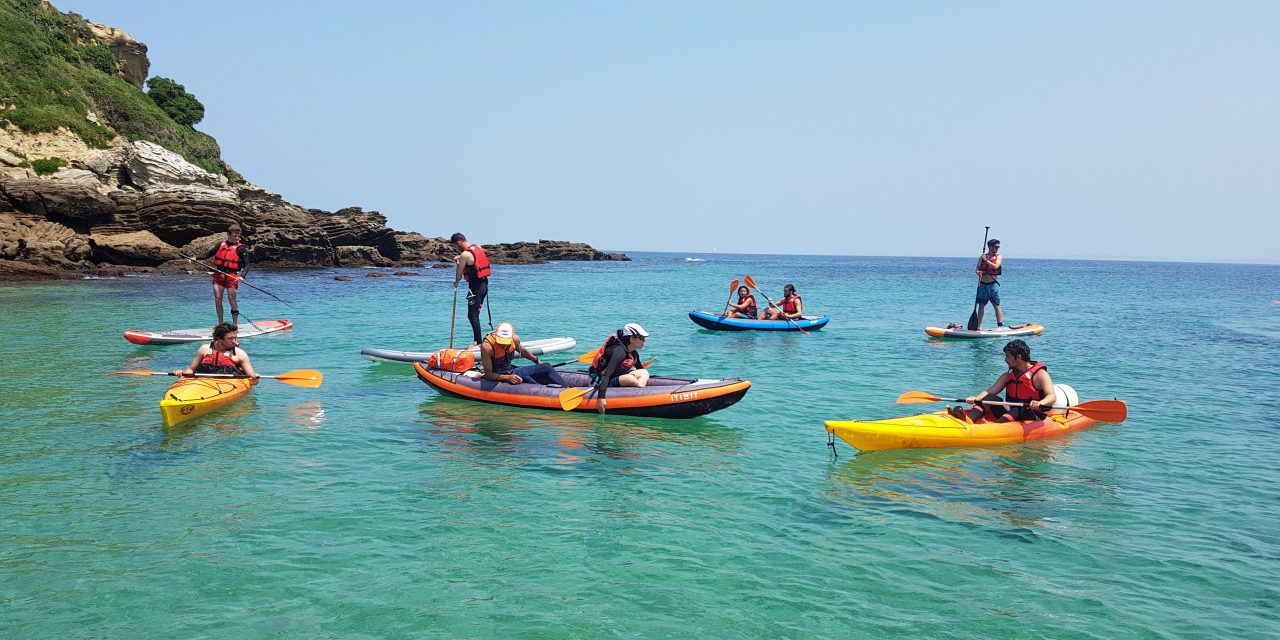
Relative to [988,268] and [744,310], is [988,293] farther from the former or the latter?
[744,310]

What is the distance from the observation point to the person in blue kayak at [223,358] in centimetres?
1162

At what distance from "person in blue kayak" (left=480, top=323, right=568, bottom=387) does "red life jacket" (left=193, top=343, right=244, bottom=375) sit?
369 cm

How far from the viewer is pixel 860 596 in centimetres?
600

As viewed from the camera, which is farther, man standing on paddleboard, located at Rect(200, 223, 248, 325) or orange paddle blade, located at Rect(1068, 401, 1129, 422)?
man standing on paddleboard, located at Rect(200, 223, 248, 325)

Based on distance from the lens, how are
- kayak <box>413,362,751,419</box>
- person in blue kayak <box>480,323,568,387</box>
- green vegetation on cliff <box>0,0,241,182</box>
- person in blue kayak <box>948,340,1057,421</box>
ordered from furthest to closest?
green vegetation on cliff <box>0,0,241,182</box>
person in blue kayak <box>480,323,568,387</box>
kayak <box>413,362,751,419</box>
person in blue kayak <box>948,340,1057,421</box>

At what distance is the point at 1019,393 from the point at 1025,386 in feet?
0.40

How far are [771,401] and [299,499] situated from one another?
8109mm

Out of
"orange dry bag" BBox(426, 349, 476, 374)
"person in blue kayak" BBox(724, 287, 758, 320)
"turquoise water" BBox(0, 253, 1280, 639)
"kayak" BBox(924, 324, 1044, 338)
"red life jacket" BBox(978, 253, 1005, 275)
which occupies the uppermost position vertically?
"red life jacket" BBox(978, 253, 1005, 275)

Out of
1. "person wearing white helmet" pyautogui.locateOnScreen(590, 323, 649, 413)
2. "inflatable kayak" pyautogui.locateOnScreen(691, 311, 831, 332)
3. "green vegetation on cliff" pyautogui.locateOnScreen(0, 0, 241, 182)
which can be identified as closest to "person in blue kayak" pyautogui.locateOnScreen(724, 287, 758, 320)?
"inflatable kayak" pyautogui.locateOnScreen(691, 311, 831, 332)

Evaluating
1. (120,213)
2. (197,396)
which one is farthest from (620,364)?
(120,213)

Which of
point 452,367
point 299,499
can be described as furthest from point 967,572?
point 452,367

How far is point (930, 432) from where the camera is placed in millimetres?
9789

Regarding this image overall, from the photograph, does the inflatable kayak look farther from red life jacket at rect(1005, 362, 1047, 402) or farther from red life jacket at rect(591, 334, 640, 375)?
red life jacket at rect(1005, 362, 1047, 402)

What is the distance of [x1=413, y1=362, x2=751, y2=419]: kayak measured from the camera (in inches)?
436
